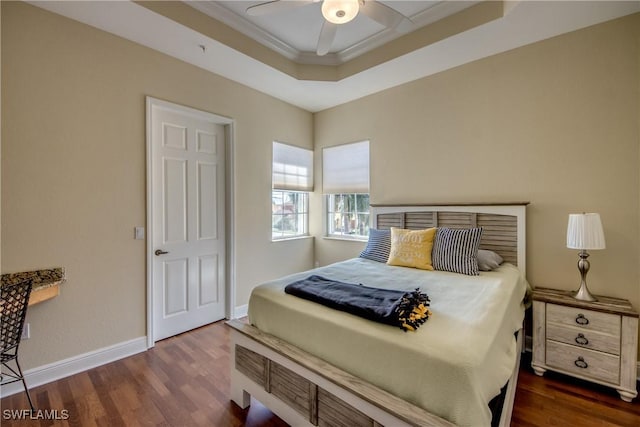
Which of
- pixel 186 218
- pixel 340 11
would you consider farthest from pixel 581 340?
pixel 186 218

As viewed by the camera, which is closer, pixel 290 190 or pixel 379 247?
pixel 379 247

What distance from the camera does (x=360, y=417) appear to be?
1.25 metres

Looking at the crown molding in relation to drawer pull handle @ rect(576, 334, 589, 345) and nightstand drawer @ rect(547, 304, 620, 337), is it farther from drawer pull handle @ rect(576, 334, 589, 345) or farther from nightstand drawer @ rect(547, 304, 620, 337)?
drawer pull handle @ rect(576, 334, 589, 345)

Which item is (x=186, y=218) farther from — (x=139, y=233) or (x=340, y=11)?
(x=340, y=11)

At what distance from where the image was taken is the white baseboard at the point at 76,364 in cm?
201

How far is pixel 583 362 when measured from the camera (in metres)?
2.04

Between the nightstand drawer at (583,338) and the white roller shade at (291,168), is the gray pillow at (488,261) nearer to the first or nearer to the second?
the nightstand drawer at (583,338)

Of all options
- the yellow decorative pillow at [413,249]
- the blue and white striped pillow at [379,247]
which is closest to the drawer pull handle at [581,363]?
the yellow decorative pillow at [413,249]

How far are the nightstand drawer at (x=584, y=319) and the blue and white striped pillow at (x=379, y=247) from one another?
1330mm

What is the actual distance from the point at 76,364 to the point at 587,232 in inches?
157

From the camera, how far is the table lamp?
6.61 feet

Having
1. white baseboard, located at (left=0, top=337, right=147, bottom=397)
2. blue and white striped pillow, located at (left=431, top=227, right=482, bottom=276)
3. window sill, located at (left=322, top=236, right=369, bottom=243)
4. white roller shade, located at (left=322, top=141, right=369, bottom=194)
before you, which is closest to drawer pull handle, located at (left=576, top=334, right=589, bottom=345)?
blue and white striped pillow, located at (left=431, top=227, right=482, bottom=276)

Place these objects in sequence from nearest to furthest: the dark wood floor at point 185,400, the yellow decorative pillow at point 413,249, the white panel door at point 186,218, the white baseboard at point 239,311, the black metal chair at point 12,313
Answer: the black metal chair at point 12,313
the dark wood floor at point 185,400
the yellow decorative pillow at point 413,249
the white panel door at point 186,218
the white baseboard at point 239,311

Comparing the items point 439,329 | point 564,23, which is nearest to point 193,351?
point 439,329
